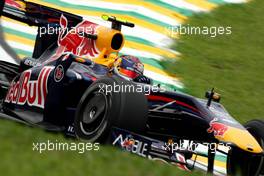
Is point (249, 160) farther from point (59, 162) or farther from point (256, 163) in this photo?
point (59, 162)

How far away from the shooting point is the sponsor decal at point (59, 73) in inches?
297

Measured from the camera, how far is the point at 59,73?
7562 mm

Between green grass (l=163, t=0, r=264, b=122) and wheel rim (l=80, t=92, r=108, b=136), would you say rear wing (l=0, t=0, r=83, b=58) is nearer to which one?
wheel rim (l=80, t=92, r=108, b=136)

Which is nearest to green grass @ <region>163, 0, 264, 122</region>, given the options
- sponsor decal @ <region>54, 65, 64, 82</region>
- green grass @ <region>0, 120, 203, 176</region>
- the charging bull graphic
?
the charging bull graphic

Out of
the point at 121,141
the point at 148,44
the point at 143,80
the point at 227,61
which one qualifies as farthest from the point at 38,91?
the point at 227,61

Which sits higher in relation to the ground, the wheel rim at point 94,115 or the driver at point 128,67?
the driver at point 128,67

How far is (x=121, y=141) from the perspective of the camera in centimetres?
653

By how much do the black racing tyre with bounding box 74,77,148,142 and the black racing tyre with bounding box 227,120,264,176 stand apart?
1194 millimetres

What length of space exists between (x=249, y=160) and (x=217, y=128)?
632mm

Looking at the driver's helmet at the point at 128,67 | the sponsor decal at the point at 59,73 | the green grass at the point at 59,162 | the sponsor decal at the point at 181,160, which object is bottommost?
the sponsor decal at the point at 181,160

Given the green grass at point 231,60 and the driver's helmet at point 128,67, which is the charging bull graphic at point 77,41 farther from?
the green grass at point 231,60

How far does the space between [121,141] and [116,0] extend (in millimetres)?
6871

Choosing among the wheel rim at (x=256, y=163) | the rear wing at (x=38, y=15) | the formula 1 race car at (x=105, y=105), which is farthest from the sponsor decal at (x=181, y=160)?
the rear wing at (x=38, y=15)

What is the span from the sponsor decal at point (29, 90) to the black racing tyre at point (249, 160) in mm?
2227
